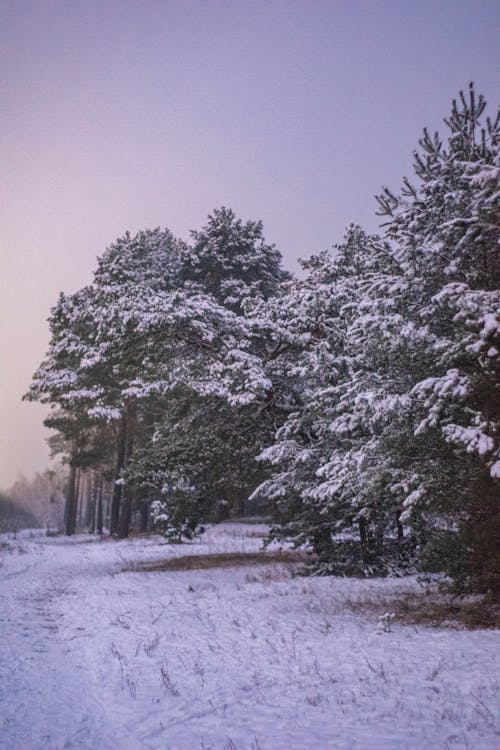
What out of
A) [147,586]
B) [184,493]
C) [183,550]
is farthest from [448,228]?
[183,550]

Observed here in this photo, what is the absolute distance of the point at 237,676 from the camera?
5.54m

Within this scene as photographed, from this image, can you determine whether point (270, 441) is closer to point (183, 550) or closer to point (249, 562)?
point (249, 562)

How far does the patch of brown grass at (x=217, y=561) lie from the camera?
51.1 feet

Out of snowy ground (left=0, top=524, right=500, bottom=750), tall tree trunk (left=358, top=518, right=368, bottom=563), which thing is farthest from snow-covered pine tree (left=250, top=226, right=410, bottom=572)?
snowy ground (left=0, top=524, right=500, bottom=750)

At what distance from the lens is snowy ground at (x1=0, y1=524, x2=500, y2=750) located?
4047 millimetres

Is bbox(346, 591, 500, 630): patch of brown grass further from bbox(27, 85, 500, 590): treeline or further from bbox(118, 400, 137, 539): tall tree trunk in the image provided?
bbox(118, 400, 137, 539): tall tree trunk

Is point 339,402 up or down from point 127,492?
up

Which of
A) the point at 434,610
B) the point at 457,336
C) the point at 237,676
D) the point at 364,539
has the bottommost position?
the point at 434,610

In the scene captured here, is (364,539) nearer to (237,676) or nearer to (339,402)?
(339,402)

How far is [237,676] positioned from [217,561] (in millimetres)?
11864

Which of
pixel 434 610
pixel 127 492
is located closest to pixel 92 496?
pixel 127 492

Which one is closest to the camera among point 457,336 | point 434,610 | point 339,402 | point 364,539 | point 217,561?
point 457,336

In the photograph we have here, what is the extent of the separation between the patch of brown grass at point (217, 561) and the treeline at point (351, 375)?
57.7 inches

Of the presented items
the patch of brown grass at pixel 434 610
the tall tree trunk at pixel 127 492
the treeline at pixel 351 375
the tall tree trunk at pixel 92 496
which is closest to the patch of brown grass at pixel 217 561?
the treeline at pixel 351 375
